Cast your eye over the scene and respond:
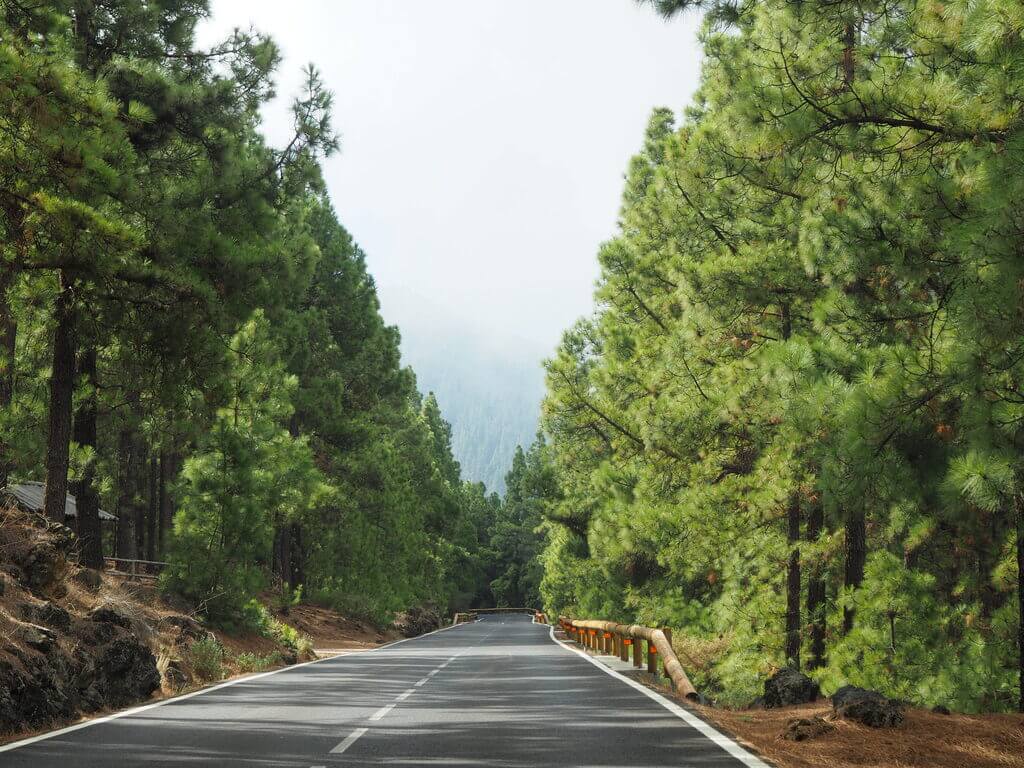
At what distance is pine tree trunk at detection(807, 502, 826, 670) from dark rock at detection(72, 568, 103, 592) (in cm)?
1175

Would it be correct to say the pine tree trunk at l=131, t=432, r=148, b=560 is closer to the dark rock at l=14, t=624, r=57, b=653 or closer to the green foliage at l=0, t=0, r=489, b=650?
the green foliage at l=0, t=0, r=489, b=650

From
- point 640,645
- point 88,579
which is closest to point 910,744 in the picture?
point 640,645

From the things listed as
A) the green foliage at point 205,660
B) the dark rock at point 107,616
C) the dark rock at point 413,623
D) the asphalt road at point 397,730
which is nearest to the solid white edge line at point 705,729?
the asphalt road at point 397,730

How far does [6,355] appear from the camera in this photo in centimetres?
2019

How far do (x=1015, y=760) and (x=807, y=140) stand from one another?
5.41 m

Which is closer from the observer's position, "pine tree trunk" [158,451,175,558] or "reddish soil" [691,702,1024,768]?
"reddish soil" [691,702,1024,768]

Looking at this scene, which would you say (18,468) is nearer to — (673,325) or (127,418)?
(127,418)

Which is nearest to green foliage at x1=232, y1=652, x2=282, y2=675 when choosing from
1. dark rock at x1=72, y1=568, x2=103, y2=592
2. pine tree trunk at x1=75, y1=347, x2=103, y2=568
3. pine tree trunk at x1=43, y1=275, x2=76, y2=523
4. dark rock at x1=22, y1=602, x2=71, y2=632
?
pine tree trunk at x1=75, y1=347, x2=103, y2=568

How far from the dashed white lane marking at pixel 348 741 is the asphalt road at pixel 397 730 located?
0.01 m

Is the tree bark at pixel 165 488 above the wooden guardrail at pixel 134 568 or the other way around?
above

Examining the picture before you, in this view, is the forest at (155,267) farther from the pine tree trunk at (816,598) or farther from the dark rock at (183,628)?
the pine tree trunk at (816,598)

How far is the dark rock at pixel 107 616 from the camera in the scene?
1385 centimetres

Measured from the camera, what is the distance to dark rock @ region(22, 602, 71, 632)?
12461 millimetres

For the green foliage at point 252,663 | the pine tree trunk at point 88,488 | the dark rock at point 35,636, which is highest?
the pine tree trunk at point 88,488
